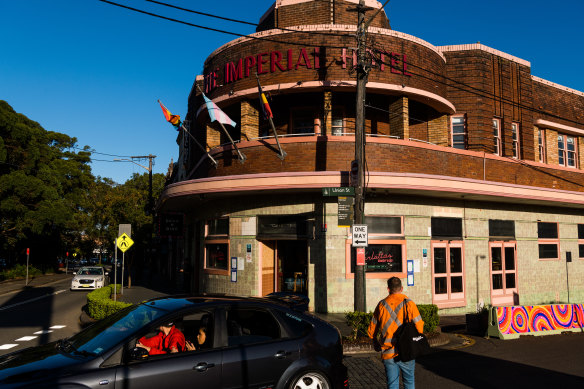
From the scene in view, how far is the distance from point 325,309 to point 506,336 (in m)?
4.83

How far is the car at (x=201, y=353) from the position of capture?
168 inches

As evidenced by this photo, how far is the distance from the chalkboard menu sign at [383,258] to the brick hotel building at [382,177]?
0.04 meters

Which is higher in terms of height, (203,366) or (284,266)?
(284,266)

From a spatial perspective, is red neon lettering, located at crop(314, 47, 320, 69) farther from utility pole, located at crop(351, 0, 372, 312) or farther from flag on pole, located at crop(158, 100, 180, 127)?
flag on pole, located at crop(158, 100, 180, 127)

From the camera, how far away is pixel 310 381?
532cm

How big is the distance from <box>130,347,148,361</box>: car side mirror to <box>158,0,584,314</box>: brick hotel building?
7537 millimetres

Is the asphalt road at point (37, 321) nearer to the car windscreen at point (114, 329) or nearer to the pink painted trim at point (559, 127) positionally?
the car windscreen at point (114, 329)

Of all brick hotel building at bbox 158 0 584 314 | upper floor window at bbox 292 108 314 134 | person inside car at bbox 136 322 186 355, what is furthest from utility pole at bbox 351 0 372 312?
person inside car at bbox 136 322 186 355

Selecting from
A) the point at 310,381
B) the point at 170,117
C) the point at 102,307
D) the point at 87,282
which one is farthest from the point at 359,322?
the point at 87,282

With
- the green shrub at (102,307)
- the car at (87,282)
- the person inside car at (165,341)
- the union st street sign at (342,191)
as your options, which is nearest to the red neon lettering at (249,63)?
the union st street sign at (342,191)

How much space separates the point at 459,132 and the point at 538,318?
7.96 m

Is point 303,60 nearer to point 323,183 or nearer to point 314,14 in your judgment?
point 314,14

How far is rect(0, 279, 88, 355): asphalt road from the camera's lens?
1055 cm

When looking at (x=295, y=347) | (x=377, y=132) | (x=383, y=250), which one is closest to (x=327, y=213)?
(x=383, y=250)
